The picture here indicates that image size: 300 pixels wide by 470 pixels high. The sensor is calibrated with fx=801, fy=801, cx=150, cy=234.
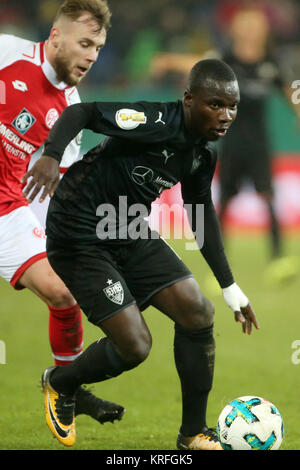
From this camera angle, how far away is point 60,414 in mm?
3994

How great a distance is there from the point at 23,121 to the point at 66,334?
1215 mm

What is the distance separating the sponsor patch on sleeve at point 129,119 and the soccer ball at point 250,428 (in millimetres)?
1361

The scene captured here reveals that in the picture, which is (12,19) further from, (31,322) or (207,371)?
(207,371)

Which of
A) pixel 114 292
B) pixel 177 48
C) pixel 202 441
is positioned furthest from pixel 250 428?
pixel 177 48

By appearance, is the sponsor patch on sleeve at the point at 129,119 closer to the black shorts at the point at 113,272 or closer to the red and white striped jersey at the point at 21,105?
the black shorts at the point at 113,272

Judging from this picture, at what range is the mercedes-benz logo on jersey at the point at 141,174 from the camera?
3766 millimetres

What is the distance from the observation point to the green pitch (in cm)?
414

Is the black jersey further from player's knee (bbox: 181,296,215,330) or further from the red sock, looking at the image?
the red sock

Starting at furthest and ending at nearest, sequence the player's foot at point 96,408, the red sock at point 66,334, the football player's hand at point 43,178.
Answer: the red sock at point 66,334 → the player's foot at point 96,408 → the football player's hand at point 43,178

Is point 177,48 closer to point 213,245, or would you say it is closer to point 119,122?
→ point 213,245

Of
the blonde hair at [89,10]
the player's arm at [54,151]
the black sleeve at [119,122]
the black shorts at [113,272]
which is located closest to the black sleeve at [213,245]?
the black shorts at [113,272]

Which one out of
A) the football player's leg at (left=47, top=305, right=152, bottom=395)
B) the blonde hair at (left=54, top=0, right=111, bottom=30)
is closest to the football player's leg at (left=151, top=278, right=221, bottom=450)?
the football player's leg at (left=47, top=305, right=152, bottom=395)

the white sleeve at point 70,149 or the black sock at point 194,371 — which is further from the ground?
the white sleeve at point 70,149

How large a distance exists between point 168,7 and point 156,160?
12315mm
